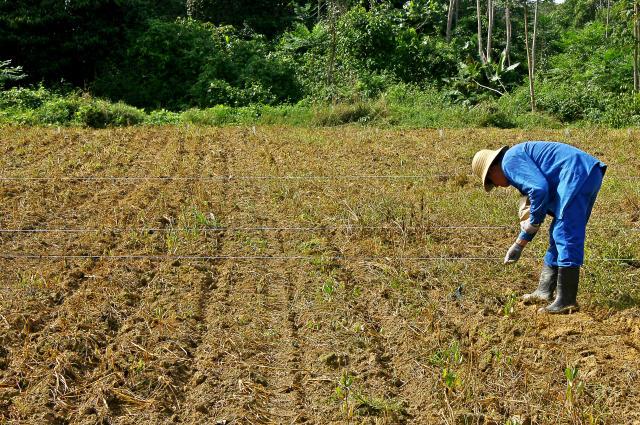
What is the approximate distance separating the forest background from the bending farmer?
26.3ft

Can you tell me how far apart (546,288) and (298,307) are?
1941mm

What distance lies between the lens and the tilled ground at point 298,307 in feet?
11.4

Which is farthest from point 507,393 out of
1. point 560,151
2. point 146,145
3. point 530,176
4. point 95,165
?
point 146,145

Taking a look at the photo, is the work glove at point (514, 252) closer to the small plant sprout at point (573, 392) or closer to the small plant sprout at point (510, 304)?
the small plant sprout at point (510, 304)

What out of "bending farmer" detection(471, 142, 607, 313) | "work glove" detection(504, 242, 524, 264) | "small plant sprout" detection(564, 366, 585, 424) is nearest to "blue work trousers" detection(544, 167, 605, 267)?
"bending farmer" detection(471, 142, 607, 313)

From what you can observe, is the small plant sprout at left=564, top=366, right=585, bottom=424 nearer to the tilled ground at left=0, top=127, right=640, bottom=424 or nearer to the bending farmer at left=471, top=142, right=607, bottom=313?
the tilled ground at left=0, top=127, right=640, bottom=424

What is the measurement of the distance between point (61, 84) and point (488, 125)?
11630mm

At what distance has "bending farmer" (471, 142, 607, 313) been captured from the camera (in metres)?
4.04

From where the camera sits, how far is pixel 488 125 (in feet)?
40.4

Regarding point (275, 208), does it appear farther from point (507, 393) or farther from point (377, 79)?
point (377, 79)

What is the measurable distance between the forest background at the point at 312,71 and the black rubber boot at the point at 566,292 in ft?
27.3

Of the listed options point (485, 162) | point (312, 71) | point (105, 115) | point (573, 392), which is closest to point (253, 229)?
point (485, 162)

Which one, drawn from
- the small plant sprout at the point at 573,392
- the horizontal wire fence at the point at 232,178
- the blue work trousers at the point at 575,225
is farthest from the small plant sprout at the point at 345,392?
the horizontal wire fence at the point at 232,178

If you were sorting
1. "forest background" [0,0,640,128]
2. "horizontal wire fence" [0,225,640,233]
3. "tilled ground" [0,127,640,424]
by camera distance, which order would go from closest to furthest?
"tilled ground" [0,127,640,424] → "horizontal wire fence" [0,225,640,233] → "forest background" [0,0,640,128]
